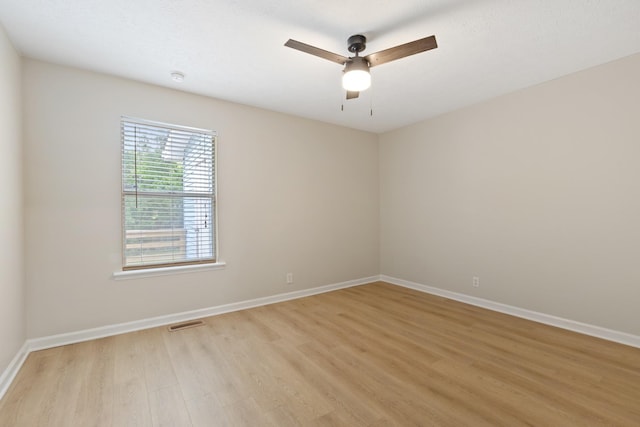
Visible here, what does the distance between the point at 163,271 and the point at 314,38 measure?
2749 mm

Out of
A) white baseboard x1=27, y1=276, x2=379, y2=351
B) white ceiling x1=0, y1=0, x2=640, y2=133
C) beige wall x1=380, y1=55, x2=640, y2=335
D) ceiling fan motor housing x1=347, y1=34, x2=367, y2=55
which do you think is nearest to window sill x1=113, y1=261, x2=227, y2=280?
white baseboard x1=27, y1=276, x2=379, y2=351

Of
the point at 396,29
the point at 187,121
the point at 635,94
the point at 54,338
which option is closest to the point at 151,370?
the point at 54,338

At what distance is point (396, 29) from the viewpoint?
224cm

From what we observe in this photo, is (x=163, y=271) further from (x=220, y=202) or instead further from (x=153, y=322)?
(x=220, y=202)

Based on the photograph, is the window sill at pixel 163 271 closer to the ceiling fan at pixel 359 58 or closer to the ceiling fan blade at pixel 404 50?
the ceiling fan at pixel 359 58

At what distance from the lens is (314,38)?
7.69ft

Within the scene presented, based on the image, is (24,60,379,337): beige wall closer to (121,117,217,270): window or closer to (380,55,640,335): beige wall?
(121,117,217,270): window

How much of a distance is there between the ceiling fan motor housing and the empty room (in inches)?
0.9

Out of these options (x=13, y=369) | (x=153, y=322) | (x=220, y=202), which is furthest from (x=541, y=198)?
(x=13, y=369)

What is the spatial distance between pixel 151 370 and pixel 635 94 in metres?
4.72

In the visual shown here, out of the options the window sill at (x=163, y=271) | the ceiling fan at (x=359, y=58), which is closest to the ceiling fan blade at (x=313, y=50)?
the ceiling fan at (x=359, y=58)

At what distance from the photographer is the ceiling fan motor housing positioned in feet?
7.55

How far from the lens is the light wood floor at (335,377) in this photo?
1772mm

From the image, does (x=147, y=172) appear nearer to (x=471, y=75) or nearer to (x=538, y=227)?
(x=471, y=75)
